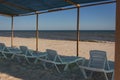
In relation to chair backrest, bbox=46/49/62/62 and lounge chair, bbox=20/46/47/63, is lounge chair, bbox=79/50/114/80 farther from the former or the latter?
lounge chair, bbox=20/46/47/63

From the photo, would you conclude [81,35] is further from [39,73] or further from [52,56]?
[39,73]

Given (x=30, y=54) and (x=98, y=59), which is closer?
(x=98, y=59)

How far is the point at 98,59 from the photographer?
16.3 feet

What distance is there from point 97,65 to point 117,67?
3099 mm

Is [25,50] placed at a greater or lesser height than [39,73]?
greater

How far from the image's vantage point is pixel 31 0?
7.01 metres

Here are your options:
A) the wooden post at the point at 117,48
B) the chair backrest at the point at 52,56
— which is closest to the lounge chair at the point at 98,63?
the chair backrest at the point at 52,56

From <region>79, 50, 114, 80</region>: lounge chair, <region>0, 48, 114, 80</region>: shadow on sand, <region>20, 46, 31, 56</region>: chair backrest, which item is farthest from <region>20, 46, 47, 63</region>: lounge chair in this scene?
<region>79, 50, 114, 80</region>: lounge chair

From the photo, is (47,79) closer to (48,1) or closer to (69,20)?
(48,1)

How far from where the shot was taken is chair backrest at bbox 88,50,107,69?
4805 millimetres

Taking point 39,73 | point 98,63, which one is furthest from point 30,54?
point 98,63

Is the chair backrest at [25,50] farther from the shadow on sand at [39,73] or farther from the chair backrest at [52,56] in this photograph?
the chair backrest at [52,56]

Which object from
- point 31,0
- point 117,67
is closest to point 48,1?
point 31,0

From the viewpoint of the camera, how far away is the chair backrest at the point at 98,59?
480cm
